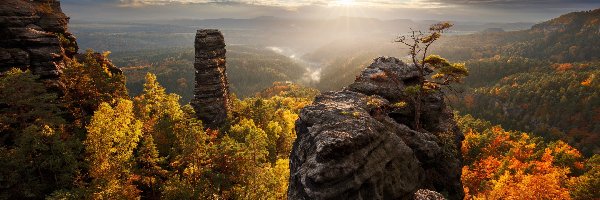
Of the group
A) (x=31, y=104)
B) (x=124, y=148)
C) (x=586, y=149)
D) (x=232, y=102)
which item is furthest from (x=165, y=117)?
(x=586, y=149)

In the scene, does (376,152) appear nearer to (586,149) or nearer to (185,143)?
(185,143)

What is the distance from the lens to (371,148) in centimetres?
2298

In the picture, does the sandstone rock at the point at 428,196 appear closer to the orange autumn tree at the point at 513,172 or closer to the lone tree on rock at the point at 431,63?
the lone tree on rock at the point at 431,63

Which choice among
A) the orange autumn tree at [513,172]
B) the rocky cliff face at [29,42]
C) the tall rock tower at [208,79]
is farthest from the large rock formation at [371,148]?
the tall rock tower at [208,79]

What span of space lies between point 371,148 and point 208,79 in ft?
175

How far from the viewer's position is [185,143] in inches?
1511

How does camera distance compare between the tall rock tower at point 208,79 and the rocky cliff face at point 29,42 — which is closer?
the rocky cliff face at point 29,42

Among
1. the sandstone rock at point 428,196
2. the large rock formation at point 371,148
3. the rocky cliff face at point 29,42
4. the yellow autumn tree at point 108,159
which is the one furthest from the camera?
the rocky cliff face at point 29,42

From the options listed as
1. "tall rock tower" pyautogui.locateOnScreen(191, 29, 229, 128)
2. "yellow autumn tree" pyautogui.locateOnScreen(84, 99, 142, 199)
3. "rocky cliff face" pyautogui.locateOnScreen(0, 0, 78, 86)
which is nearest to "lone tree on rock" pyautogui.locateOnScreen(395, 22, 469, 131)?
"yellow autumn tree" pyautogui.locateOnScreen(84, 99, 142, 199)

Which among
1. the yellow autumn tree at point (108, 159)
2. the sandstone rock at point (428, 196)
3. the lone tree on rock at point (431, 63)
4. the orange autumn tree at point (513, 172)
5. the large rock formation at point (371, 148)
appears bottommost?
the orange autumn tree at point (513, 172)

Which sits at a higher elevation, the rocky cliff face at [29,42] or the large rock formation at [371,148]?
the rocky cliff face at [29,42]

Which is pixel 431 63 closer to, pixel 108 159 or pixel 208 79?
pixel 108 159

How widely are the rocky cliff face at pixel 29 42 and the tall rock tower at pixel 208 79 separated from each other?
78.1 feet

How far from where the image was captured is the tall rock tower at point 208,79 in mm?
70062
